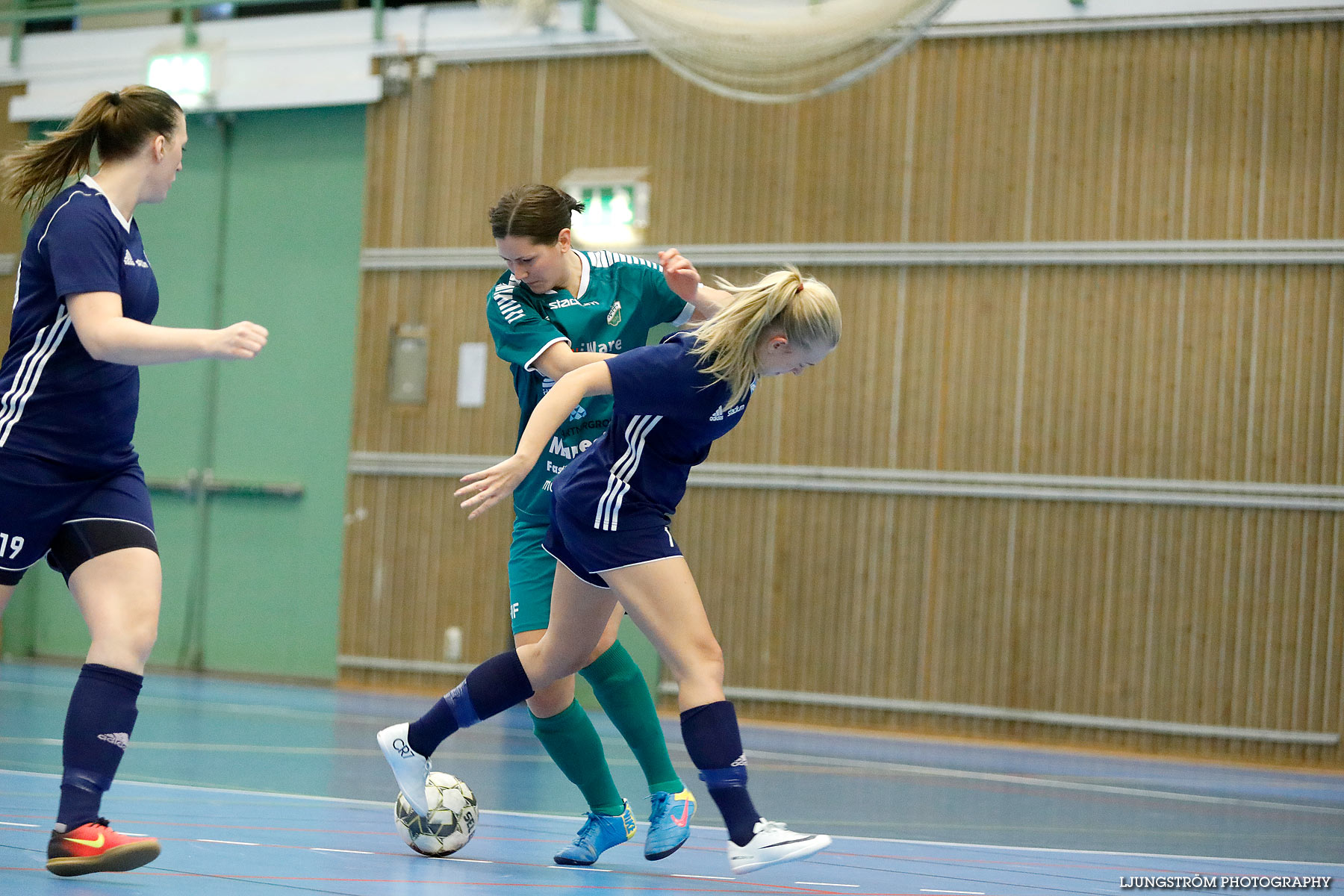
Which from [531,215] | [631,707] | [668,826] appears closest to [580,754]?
[631,707]

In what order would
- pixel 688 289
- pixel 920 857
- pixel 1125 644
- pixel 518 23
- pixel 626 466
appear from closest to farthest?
1. pixel 626 466
2. pixel 688 289
3. pixel 920 857
4. pixel 1125 644
5. pixel 518 23

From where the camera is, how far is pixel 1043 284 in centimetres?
896

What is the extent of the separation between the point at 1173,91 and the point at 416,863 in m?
7.38

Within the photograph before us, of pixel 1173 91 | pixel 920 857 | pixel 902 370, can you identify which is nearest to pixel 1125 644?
pixel 902 370

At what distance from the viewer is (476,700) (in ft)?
11.7

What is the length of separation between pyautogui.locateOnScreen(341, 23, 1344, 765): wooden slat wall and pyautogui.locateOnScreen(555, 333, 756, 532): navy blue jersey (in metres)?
6.04

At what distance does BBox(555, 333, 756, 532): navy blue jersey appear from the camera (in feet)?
10.2

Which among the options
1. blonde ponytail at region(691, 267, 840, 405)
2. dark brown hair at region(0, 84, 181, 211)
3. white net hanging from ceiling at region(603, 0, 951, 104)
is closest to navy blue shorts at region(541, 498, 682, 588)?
blonde ponytail at region(691, 267, 840, 405)

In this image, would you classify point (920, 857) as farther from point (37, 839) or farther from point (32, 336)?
point (32, 336)

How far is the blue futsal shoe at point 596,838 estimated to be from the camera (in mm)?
3584

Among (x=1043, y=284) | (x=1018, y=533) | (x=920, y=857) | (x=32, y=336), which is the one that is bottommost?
(x=920, y=857)

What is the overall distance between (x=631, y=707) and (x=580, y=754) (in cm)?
19

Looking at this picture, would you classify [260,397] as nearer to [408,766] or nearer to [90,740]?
[408,766]

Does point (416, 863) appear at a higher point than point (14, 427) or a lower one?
lower
